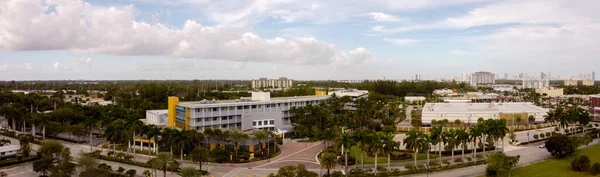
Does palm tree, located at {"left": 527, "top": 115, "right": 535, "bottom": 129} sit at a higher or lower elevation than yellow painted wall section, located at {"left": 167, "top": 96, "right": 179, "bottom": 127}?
lower

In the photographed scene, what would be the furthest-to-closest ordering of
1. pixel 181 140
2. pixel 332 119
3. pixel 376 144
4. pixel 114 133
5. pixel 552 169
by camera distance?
pixel 332 119 → pixel 114 133 → pixel 181 140 → pixel 552 169 → pixel 376 144

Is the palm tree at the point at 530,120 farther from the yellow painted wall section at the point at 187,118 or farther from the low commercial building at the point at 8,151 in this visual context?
the low commercial building at the point at 8,151

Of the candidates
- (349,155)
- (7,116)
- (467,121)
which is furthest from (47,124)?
(467,121)

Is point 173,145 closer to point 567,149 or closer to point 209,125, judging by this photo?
point 209,125

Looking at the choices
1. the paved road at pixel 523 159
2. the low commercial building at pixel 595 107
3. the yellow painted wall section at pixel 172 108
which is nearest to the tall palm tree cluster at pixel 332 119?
the paved road at pixel 523 159

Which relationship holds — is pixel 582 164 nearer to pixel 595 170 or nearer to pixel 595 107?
pixel 595 170

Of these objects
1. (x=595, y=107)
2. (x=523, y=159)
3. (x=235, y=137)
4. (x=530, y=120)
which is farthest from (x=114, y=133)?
(x=595, y=107)

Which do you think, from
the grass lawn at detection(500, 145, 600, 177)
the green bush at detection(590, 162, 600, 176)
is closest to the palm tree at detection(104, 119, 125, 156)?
the grass lawn at detection(500, 145, 600, 177)

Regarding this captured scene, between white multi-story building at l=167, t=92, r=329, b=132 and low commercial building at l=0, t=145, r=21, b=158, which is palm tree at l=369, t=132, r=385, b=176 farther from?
low commercial building at l=0, t=145, r=21, b=158

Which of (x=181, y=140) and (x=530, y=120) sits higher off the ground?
(x=181, y=140)
